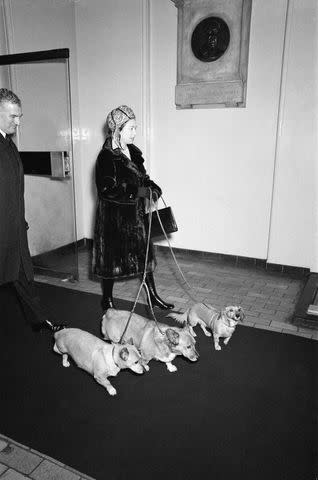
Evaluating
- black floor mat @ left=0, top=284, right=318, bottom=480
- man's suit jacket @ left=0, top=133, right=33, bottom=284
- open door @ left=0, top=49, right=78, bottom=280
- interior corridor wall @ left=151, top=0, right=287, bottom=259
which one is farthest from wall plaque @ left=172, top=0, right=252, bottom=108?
black floor mat @ left=0, top=284, right=318, bottom=480

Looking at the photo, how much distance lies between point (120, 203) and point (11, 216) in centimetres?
102

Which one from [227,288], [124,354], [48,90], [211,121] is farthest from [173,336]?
[48,90]

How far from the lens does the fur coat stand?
11.9 feet

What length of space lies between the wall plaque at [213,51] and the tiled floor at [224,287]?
2516mm

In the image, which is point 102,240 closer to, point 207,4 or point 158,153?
point 158,153

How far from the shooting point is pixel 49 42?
6.04 meters

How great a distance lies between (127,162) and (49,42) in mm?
A: 3610

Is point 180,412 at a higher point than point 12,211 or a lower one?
lower

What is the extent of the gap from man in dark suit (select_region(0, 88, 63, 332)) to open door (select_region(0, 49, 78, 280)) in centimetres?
182

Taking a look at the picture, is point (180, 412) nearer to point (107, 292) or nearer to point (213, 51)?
point (107, 292)

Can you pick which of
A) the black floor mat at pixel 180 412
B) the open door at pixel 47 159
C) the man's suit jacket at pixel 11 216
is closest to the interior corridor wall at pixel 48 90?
the open door at pixel 47 159

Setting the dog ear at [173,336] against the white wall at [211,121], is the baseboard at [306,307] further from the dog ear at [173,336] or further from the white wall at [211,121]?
the dog ear at [173,336]

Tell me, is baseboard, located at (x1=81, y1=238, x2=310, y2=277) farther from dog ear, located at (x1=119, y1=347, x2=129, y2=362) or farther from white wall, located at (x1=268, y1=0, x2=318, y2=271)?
dog ear, located at (x1=119, y1=347, x2=129, y2=362)

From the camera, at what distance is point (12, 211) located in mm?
3273
